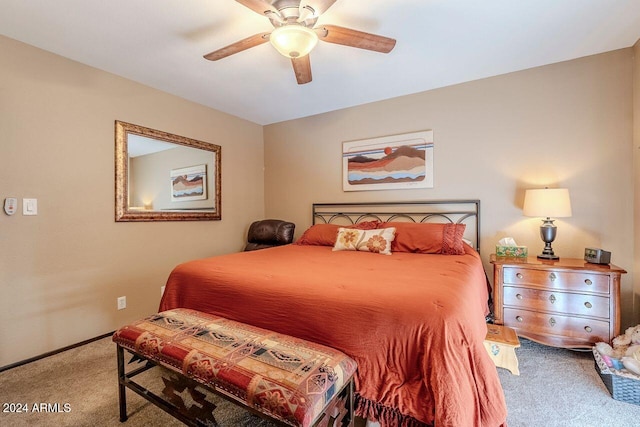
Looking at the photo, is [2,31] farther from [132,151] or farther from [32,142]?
[132,151]

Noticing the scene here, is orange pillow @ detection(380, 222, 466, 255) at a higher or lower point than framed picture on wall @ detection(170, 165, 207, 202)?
lower

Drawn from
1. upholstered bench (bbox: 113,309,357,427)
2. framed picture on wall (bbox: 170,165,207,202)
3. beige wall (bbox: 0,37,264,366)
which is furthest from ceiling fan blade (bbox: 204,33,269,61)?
upholstered bench (bbox: 113,309,357,427)

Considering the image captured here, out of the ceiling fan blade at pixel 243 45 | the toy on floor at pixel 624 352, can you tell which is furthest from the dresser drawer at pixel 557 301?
the ceiling fan blade at pixel 243 45

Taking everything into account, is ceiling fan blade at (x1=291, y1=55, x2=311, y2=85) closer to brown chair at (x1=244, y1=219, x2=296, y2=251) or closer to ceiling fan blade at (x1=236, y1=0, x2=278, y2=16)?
ceiling fan blade at (x1=236, y1=0, x2=278, y2=16)

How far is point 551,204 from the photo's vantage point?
2.25 meters

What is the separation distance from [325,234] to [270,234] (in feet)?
2.83

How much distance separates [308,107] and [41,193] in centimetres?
272

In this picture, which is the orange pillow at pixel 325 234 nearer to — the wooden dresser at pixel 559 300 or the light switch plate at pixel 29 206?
the wooden dresser at pixel 559 300

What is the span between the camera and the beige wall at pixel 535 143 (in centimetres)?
233

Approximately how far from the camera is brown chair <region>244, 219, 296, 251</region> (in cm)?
362

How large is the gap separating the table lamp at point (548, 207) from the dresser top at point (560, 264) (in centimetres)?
11

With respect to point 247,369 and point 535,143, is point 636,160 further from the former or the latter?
point 247,369

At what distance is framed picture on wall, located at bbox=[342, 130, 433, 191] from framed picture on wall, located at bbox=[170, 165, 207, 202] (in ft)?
5.68

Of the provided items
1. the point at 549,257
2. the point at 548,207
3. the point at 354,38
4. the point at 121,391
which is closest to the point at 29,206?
the point at 121,391
